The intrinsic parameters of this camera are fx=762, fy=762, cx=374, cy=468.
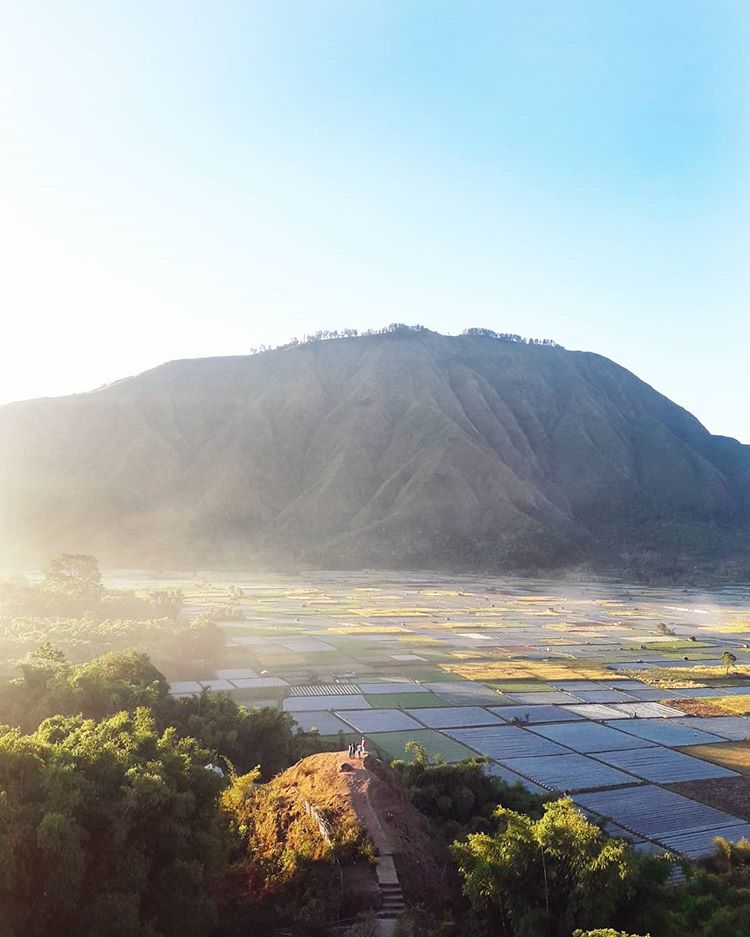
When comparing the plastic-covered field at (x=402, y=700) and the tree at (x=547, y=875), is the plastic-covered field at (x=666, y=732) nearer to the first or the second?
the plastic-covered field at (x=402, y=700)

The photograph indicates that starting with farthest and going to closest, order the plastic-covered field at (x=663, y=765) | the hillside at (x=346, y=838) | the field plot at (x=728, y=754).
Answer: the field plot at (x=728, y=754) → the plastic-covered field at (x=663, y=765) → the hillside at (x=346, y=838)

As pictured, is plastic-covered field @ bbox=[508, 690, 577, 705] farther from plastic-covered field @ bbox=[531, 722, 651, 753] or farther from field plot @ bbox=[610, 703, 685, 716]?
plastic-covered field @ bbox=[531, 722, 651, 753]

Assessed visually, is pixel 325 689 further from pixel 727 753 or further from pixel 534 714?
pixel 727 753

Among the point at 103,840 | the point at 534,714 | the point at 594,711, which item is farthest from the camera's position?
the point at 594,711

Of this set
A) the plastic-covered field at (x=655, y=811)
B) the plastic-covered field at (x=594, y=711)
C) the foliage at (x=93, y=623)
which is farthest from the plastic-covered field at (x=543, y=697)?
the foliage at (x=93, y=623)

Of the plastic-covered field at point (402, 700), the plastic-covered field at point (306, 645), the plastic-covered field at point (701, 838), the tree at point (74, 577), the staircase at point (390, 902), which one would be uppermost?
the tree at point (74, 577)

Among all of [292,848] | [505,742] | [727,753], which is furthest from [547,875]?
[727,753]
